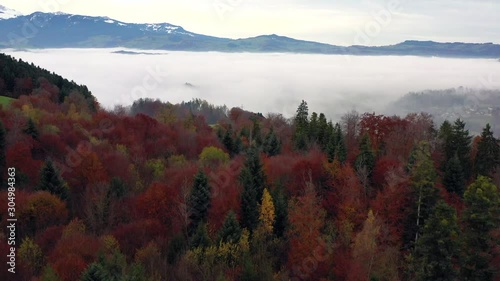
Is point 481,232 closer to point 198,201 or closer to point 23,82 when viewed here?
point 198,201

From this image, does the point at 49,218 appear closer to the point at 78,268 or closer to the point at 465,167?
the point at 78,268

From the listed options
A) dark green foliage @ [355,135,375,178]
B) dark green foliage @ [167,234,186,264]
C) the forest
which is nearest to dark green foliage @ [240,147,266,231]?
the forest

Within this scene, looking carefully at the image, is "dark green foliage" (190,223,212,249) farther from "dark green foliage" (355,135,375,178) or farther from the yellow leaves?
"dark green foliage" (355,135,375,178)

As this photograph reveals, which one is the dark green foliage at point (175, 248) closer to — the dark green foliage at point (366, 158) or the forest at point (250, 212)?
the forest at point (250, 212)

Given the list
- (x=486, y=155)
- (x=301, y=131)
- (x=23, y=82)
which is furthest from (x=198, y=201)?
(x=23, y=82)

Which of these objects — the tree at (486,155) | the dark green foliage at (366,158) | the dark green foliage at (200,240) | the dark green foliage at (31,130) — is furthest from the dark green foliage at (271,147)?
the dark green foliage at (31,130)
